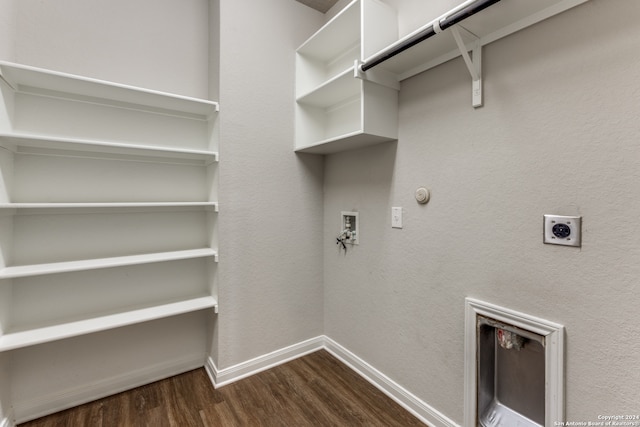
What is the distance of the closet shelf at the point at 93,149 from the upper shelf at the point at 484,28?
1.26m

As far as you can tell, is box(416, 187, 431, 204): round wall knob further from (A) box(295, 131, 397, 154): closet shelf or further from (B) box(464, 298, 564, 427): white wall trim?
(B) box(464, 298, 564, 427): white wall trim

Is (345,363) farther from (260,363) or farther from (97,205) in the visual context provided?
(97,205)

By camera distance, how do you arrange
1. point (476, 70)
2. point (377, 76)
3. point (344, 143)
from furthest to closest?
point (344, 143) → point (377, 76) → point (476, 70)

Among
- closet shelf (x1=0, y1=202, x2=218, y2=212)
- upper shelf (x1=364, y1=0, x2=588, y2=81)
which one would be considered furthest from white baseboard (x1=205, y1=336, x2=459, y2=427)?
upper shelf (x1=364, y1=0, x2=588, y2=81)

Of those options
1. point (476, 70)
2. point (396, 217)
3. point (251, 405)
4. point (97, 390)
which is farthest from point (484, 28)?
point (97, 390)

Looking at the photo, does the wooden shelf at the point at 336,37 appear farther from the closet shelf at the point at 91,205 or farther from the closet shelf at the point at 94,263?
the closet shelf at the point at 94,263

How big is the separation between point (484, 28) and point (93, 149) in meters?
2.07

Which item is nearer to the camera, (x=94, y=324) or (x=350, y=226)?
(x=94, y=324)

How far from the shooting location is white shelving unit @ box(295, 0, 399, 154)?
5.04 ft

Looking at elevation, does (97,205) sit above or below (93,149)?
below

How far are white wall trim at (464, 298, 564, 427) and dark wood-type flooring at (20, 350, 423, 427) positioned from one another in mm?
437

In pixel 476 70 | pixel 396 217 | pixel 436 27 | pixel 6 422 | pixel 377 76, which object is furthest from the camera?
pixel 396 217

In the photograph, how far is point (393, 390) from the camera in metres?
1.72

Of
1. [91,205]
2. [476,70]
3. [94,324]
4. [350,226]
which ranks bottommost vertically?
[94,324]
